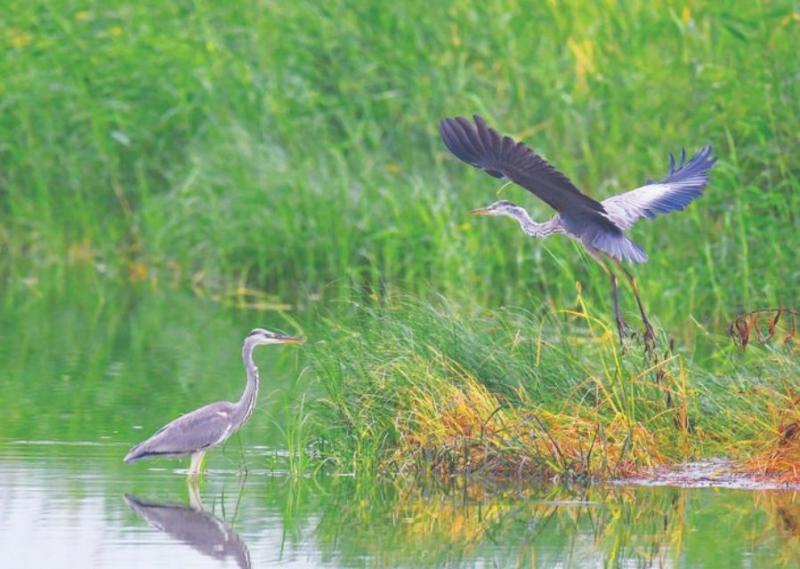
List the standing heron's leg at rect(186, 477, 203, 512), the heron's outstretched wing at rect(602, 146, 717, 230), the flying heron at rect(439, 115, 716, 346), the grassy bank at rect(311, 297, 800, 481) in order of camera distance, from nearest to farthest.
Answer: the standing heron's leg at rect(186, 477, 203, 512) → the flying heron at rect(439, 115, 716, 346) → the grassy bank at rect(311, 297, 800, 481) → the heron's outstretched wing at rect(602, 146, 717, 230)

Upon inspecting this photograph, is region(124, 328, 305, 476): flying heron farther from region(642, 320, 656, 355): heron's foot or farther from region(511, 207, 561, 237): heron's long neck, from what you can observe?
region(642, 320, 656, 355): heron's foot

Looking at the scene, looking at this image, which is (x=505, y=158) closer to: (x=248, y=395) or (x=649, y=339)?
(x=649, y=339)

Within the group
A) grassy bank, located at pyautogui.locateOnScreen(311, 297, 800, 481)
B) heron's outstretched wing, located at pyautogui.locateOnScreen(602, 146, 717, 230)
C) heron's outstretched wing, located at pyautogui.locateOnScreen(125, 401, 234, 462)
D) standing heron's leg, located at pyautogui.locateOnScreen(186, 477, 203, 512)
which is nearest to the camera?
standing heron's leg, located at pyautogui.locateOnScreen(186, 477, 203, 512)

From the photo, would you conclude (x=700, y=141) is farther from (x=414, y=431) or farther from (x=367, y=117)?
(x=414, y=431)

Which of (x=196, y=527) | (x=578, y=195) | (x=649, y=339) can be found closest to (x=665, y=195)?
(x=649, y=339)

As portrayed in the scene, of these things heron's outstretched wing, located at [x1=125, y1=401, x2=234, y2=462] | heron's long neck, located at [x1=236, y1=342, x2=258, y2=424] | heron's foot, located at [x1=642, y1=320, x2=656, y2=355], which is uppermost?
heron's foot, located at [x1=642, y1=320, x2=656, y2=355]

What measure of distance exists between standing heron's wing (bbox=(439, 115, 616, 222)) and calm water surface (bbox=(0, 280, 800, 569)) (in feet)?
4.27

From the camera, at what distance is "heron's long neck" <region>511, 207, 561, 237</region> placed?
9219 millimetres

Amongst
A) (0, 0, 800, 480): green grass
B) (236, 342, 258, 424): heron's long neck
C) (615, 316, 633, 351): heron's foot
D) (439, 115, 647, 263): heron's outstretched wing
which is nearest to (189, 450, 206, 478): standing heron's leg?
(236, 342, 258, 424): heron's long neck

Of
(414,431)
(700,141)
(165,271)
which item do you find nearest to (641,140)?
(700,141)

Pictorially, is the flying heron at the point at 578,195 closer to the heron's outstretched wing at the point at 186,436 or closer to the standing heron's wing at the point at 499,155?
the standing heron's wing at the point at 499,155

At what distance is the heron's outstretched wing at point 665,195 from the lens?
919 cm

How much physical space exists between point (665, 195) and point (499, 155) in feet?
4.82

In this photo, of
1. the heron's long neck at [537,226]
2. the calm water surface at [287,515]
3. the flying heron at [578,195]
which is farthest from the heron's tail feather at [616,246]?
the calm water surface at [287,515]
